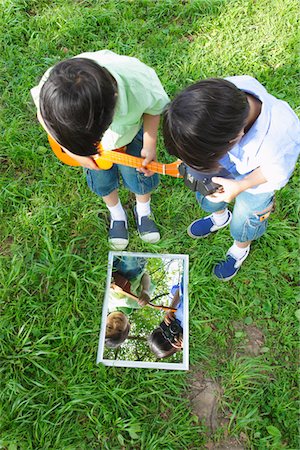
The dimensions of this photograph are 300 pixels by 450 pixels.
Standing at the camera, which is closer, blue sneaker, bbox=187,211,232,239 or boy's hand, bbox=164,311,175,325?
boy's hand, bbox=164,311,175,325

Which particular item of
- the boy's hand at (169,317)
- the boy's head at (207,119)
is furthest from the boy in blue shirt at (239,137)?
the boy's hand at (169,317)

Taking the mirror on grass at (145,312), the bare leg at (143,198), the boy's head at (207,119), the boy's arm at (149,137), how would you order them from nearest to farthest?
the boy's head at (207,119), the boy's arm at (149,137), the mirror on grass at (145,312), the bare leg at (143,198)

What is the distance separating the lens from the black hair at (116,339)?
5.38ft

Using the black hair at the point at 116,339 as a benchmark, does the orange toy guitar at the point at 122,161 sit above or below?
above

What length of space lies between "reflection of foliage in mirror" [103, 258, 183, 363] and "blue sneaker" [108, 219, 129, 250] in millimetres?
146

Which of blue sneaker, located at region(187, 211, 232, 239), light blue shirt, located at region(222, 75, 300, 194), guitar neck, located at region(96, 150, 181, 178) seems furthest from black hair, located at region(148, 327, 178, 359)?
light blue shirt, located at region(222, 75, 300, 194)

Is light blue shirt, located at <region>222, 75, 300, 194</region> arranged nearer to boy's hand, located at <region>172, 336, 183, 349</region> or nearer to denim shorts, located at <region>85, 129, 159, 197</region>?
denim shorts, located at <region>85, 129, 159, 197</region>

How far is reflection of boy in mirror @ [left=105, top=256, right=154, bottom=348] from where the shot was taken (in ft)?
5.48

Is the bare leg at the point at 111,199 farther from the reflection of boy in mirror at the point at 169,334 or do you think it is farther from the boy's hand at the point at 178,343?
the boy's hand at the point at 178,343

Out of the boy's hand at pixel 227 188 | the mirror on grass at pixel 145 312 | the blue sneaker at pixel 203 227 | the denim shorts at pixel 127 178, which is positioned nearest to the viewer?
the boy's hand at pixel 227 188

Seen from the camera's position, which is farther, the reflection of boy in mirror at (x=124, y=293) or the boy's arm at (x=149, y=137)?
the reflection of boy in mirror at (x=124, y=293)

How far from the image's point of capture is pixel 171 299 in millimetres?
1738

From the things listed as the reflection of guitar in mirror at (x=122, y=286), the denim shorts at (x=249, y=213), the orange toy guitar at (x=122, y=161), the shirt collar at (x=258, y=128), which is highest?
the shirt collar at (x=258, y=128)

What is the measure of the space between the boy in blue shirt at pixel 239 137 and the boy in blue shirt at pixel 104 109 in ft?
0.62
